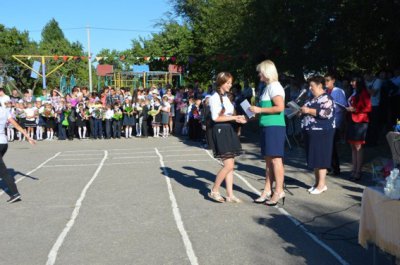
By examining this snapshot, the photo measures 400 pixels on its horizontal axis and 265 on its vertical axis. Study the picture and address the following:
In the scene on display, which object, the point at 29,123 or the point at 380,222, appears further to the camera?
the point at 29,123

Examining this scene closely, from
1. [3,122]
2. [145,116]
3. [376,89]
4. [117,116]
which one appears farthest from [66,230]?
[145,116]

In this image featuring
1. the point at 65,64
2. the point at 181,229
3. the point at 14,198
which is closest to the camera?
the point at 181,229

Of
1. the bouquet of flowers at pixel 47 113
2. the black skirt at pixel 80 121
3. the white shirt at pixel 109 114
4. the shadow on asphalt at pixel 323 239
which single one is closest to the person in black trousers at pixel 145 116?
the white shirt at pixel 109 114

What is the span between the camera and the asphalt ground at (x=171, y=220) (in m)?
5.02

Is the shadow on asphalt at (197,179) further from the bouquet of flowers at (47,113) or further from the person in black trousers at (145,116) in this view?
the bouquet of flowers at (47,113)

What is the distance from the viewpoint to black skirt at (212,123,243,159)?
6.93 metres

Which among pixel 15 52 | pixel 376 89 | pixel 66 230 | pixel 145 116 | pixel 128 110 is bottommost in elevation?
pixel 66 230

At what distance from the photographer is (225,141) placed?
22.7 ft

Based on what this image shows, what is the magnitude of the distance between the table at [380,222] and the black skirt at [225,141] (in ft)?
9.14

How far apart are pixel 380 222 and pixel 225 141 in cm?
310

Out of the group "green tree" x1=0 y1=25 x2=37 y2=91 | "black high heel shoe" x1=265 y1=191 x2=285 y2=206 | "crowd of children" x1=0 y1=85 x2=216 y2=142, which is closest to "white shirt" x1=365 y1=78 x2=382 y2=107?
"black high heel shoe" x1=265 y1=191 x2=285 y2=206

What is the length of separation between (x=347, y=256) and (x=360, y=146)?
413 cm

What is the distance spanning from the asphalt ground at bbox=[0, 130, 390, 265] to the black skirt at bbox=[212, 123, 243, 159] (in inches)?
31.8

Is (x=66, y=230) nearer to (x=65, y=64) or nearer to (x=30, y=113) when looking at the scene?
(x=30, y=113)
